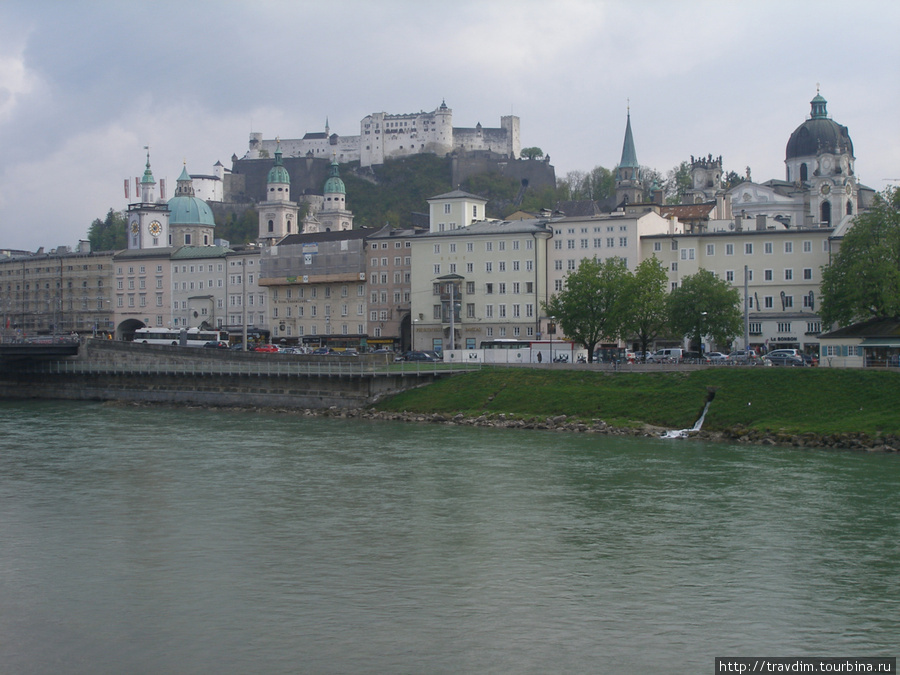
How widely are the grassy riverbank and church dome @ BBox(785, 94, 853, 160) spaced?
231 feet

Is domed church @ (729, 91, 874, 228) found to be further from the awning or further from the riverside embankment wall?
the riverside embankment wall

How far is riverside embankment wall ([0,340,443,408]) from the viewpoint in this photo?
56.8m

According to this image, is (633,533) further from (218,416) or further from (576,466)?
(218,416)

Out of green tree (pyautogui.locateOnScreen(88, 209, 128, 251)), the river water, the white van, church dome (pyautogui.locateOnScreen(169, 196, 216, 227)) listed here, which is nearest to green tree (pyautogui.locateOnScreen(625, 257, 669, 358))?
the white van

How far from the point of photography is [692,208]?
9369 cm

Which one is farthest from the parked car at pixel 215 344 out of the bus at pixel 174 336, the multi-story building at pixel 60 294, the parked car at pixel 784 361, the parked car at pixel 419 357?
the parked car at pixel 784 361

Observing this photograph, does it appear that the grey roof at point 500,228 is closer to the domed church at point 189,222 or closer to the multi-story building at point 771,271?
the multi-story building at point 771,271

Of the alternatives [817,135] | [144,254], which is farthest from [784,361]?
[144,254]

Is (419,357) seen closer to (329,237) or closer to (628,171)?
(329,237)

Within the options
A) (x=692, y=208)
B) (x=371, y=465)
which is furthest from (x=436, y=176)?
(x=371, y=465)

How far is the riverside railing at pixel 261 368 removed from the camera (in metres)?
56.6

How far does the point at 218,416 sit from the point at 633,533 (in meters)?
35.9

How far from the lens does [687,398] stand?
151 ft

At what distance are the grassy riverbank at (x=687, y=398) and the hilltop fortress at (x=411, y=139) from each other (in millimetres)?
126759
